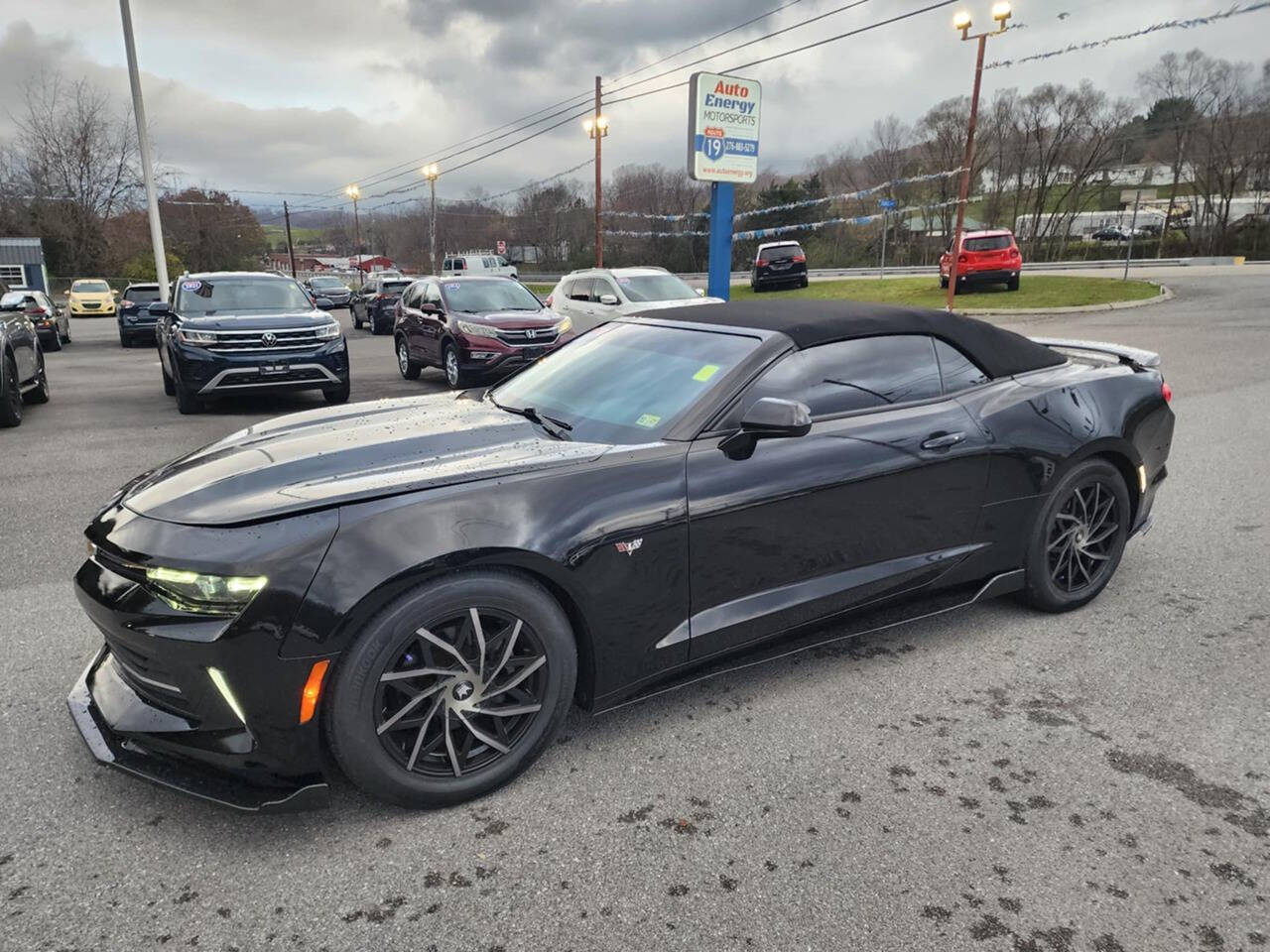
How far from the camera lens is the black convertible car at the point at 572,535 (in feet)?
7.37

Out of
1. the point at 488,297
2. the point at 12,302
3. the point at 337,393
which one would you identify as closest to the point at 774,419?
the point at 337,393

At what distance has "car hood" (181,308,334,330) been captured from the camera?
8883 millimetres

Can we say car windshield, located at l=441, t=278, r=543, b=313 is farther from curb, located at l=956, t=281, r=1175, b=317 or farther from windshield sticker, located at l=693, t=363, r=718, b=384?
curb, located at l=956, t=281, r=1175, b=317

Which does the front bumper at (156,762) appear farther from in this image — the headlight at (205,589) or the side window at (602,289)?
the side window at (602,289)

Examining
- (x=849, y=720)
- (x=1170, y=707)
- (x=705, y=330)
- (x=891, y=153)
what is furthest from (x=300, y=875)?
(x=891, y=153)

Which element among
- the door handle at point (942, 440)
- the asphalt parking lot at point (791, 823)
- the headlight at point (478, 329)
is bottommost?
the asphalt parking lot at point (791, 823)

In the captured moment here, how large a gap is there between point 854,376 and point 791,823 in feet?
5.78

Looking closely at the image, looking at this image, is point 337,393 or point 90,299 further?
point 90,299

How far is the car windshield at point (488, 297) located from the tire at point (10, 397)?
5237 mm

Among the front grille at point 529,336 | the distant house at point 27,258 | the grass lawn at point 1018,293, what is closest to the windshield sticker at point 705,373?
the front grille at point 529,336

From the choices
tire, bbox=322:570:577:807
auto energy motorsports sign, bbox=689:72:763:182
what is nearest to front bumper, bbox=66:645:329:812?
tire, bbox=322:570:577:807

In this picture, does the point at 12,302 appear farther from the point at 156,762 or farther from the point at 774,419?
the point at 774,419

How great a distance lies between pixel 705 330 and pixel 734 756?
1.74 meters

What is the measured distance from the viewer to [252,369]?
8.93 m
